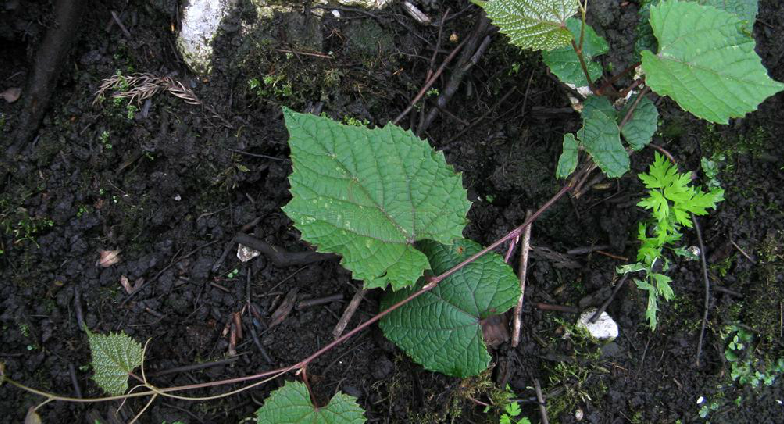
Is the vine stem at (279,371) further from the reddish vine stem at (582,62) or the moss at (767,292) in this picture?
the moss at (767,292)

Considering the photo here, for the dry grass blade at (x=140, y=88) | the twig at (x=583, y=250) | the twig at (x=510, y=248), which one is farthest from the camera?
the twig at (x=583, y=250)

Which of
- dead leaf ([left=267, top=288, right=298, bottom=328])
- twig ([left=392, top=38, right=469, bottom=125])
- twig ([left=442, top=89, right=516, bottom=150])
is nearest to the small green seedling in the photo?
twig ([left=442, top=89, right=516, bottom=150])

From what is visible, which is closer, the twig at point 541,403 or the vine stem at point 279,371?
the vine stem at point 279,371

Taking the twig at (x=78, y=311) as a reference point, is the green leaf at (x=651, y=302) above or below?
above

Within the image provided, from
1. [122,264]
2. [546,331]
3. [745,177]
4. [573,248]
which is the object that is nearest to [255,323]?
[122,264]

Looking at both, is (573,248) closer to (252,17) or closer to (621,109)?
(621,109)

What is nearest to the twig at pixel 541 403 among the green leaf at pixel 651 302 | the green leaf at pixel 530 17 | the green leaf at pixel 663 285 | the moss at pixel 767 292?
the green leaf at pixel 651 302

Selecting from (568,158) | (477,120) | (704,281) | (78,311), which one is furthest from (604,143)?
(78,311)
